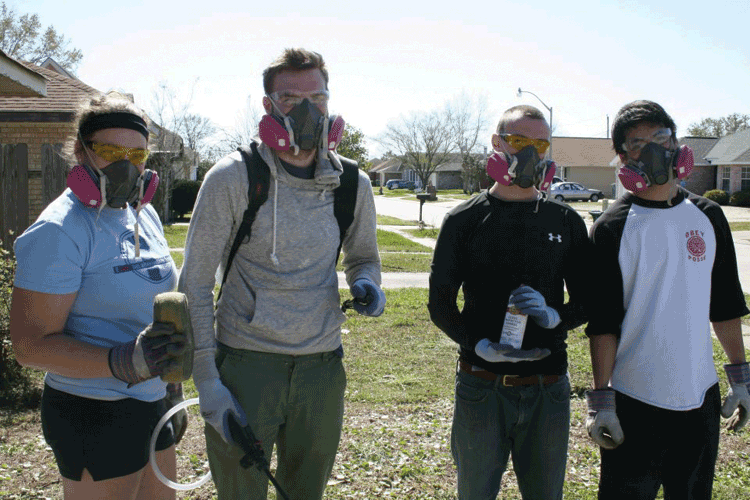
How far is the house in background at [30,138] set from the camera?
7145 mm

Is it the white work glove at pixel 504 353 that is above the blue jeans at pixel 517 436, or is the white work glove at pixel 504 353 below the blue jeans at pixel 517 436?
above

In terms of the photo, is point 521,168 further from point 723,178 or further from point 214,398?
point 723,178

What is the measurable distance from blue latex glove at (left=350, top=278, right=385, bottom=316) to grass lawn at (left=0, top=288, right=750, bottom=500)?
75.9 inches

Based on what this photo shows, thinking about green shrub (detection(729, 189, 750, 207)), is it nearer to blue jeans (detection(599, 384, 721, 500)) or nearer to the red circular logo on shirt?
the red circular logo on shirt

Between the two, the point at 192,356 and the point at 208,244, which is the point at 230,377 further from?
the point at 208,244

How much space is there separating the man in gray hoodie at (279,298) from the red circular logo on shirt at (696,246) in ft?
4.64

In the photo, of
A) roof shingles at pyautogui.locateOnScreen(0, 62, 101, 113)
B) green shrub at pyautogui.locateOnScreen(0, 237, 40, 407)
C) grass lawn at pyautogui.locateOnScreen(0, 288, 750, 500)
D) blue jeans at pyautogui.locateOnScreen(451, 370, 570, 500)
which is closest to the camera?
blue jeans at pyautogui.locateOnScreen(451, 370, 570, 500)

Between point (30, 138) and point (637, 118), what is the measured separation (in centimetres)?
1235

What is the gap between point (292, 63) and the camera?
2.59 metres

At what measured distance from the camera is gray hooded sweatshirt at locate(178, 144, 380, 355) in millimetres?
2432

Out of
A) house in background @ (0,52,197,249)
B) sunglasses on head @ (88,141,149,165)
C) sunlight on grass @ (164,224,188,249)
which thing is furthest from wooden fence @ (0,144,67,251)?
sunlight on grass @ (164,224,188,249)

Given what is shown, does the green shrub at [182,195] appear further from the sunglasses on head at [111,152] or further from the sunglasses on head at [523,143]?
the sunglasses on head at [523,143]

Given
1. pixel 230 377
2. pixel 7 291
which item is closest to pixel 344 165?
pixel 230 377

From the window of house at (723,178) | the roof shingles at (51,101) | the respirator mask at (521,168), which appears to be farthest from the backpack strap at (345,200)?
the window of house at (723,178)
